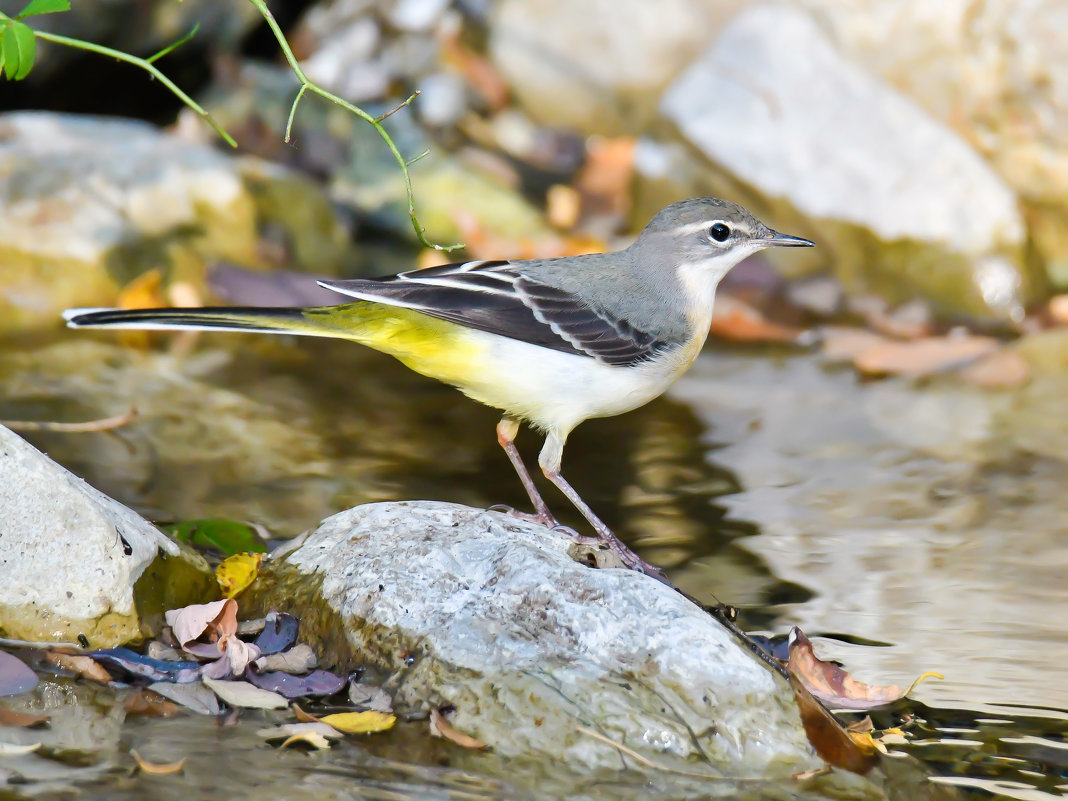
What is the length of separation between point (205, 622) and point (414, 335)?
158cm

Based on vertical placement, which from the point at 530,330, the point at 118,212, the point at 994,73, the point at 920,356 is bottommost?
the point at 118,212

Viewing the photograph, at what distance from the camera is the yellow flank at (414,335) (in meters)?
5.11

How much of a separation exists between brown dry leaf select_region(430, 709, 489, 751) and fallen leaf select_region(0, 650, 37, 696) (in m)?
1.23

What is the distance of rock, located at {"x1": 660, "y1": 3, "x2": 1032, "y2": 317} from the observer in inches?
347

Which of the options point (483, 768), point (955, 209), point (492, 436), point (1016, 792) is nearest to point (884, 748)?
point (1016, 792)

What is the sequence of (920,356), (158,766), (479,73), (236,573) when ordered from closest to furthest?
(158,766), (236,573), (920,356), (479,73)

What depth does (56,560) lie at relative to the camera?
393 centimetres

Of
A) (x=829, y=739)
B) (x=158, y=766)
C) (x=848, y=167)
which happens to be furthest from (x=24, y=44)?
(x=848, y=167)

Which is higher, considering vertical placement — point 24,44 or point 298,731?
point 24,44

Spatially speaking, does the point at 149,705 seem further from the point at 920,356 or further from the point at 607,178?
the point at 607,178

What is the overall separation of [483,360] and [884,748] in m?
2.19

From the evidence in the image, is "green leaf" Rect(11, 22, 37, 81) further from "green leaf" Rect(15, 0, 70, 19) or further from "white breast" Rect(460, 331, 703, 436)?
"white breast" Rect(460, 331, 703, 436)

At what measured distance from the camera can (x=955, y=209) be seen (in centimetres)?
888

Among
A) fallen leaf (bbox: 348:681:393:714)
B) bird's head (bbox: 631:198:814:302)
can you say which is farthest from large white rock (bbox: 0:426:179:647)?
bird's head (bbox: 631:198:814:302)
